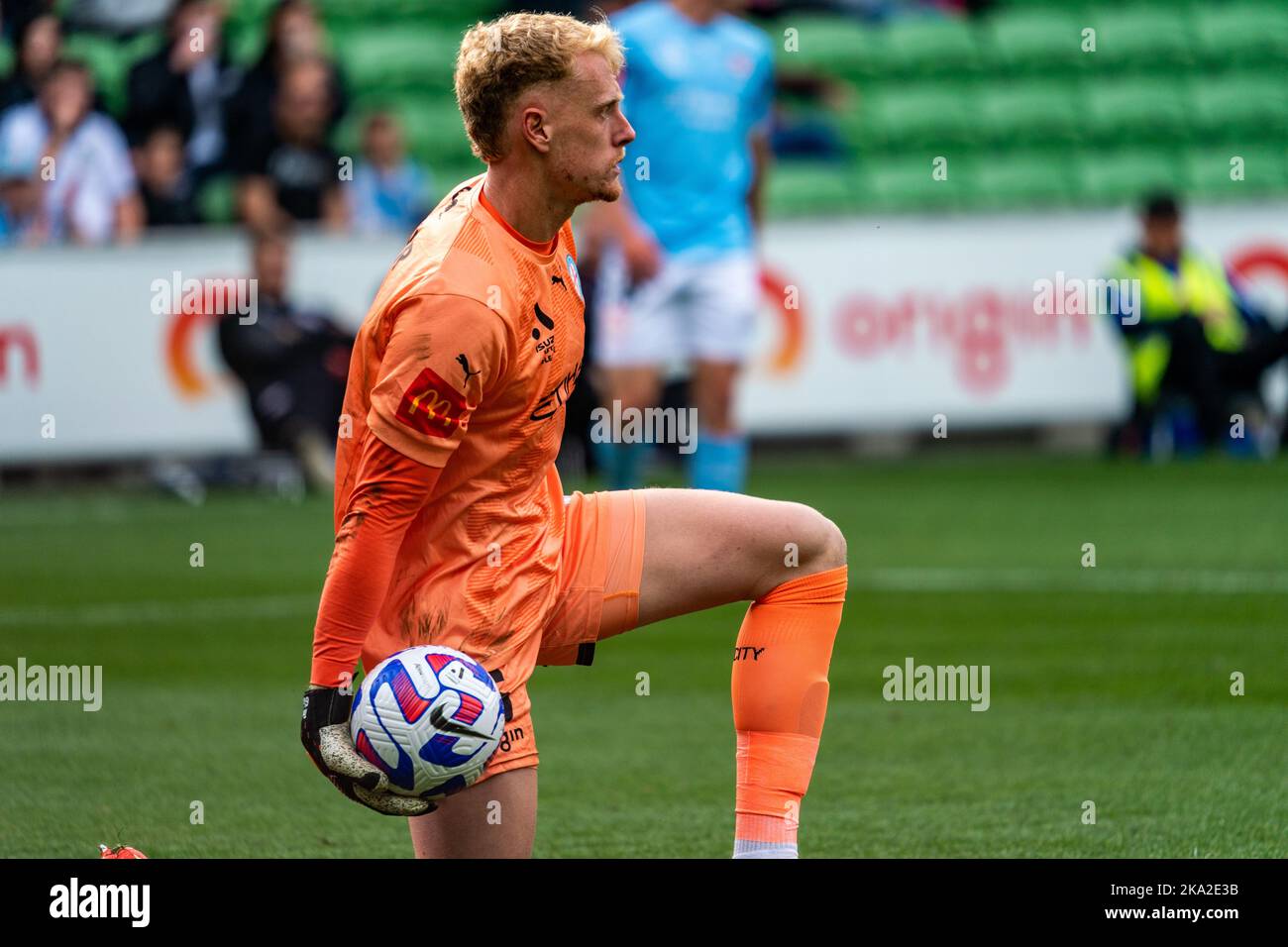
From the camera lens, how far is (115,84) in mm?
17078

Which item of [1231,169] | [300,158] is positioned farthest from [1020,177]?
[300,158]

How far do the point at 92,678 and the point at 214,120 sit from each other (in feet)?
30.2

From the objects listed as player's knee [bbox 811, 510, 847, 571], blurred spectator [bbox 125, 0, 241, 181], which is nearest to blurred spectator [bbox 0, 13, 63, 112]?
blurred spectator [bbox 125, 0, 241, 181]

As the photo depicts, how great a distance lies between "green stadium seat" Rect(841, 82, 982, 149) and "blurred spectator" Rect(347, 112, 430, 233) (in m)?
3.97

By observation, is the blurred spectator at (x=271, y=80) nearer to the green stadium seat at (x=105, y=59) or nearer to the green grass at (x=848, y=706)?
the green stadium seat at (x=105, y=59)

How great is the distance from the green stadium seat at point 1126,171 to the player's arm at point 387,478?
14.3 m

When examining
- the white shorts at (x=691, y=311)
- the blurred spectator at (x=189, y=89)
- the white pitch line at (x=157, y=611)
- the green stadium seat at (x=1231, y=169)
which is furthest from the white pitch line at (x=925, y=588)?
the green stadium seat at (x=1231, y=169)

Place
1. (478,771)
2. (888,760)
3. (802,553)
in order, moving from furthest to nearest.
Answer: (888,760) → (802,553) → (478,771)

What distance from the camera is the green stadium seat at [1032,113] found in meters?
18.2

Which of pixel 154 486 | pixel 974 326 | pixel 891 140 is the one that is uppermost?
pixel 891 140

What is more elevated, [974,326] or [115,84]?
[115,84]

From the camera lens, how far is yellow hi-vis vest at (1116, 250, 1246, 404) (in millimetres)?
15289
